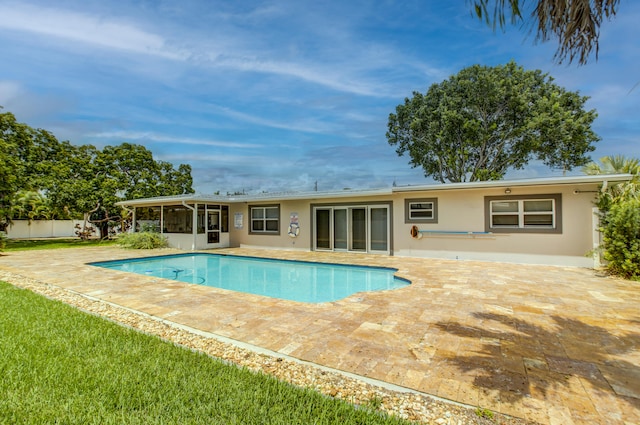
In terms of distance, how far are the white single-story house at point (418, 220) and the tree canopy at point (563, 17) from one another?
8096 millimetres

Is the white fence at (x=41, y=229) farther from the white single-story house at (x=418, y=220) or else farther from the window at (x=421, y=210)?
the window at (x=421, y=210)

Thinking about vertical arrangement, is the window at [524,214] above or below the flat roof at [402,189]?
below

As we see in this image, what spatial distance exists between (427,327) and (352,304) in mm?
1523

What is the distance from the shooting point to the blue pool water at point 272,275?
7906 millimetres

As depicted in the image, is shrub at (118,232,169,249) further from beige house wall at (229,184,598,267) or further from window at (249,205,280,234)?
beige house wall at (229,184,598,267)

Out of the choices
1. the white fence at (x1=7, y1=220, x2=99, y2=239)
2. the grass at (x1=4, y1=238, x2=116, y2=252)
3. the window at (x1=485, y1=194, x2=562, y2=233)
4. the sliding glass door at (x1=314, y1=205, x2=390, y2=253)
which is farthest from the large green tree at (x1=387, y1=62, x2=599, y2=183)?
the white fence at (x1=7, y1=220, x2=99, y2=239)

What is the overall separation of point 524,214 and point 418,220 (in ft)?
11.3

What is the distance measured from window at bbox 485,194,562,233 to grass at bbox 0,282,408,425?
10147mm

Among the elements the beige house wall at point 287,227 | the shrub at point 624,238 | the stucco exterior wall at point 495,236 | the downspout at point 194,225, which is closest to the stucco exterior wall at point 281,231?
the beige house wall at point 287,227

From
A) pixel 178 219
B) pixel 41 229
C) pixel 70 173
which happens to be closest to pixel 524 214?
pixel 178 219

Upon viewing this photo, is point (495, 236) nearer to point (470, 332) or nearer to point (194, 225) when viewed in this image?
point (470, 332)

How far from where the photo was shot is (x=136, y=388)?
2.67 meters

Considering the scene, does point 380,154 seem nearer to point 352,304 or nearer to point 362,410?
point 352,304

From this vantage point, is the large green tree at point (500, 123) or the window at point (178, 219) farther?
the large green tree at point (500, 123)
